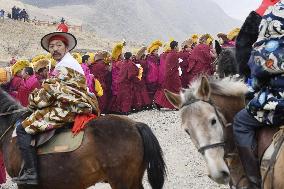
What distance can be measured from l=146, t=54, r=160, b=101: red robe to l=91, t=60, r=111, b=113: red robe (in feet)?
4.91

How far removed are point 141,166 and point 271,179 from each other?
225 centimetres

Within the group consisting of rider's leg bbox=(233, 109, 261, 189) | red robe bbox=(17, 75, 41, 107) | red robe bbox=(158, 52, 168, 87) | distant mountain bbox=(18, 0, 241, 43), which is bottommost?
distant mountain bbox=(18, 0, 241, 43)

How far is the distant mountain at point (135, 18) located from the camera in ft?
379

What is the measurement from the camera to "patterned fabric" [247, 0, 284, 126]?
4.01m

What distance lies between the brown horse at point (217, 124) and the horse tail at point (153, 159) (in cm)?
153

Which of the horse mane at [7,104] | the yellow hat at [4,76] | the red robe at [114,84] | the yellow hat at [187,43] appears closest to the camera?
the horse mane at [7,104]

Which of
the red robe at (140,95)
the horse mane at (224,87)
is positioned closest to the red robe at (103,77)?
the red robe at (140,95)

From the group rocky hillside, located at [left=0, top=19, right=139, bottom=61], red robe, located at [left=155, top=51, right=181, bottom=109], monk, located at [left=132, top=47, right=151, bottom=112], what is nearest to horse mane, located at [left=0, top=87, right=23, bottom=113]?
red robe, located at [left=155, top=51, right=181, bottom=109]

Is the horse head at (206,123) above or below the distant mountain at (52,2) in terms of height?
above

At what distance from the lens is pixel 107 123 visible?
6020 mm

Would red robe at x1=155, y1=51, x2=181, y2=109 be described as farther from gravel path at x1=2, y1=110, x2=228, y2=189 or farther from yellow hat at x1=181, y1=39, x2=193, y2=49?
gravel path at x1=2, y1=110, x2=228, y2=189

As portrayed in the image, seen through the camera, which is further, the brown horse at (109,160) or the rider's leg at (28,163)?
the rider's leg at (28,163)

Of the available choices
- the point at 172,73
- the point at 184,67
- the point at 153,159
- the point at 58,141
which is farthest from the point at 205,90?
the point at 184,67

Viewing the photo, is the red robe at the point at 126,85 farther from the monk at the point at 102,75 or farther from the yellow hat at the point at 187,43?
the yellow hat at the point at 187,43
